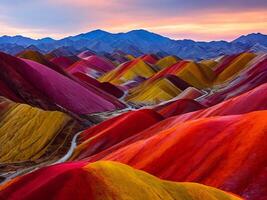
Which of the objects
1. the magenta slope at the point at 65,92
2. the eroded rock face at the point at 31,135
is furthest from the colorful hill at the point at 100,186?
the magenta slope at the point at 65,92

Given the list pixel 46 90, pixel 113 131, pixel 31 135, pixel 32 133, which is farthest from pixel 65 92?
pixel 113 131

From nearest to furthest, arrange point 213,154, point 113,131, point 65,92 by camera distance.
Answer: point 213,154 → point 113,131 → point 65,92

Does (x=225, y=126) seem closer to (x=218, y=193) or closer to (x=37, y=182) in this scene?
(x=218, y=193)

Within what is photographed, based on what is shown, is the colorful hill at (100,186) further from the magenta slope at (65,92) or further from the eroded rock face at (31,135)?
the magenta slope at (65,92)

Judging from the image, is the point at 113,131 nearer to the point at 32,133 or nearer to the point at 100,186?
the point at 32,133

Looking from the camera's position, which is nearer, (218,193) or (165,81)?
(218,193)

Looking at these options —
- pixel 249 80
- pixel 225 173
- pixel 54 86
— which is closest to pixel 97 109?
pixel 54 86
